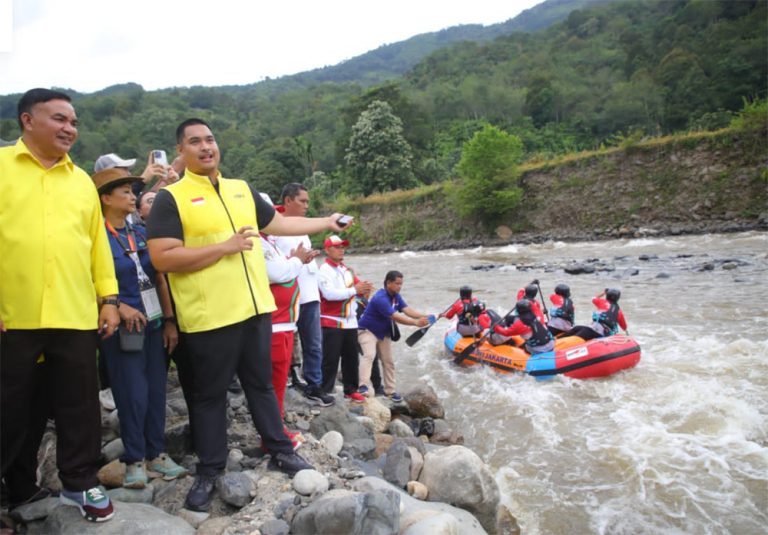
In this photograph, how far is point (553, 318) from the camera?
9.29 metres

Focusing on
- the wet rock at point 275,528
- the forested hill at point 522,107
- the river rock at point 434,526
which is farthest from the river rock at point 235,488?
the forested hill at point 522,107

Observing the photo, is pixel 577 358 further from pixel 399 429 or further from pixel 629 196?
pixel 629 196

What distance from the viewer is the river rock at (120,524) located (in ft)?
8.16

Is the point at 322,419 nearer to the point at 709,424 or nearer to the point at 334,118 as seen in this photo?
the point at 709,424

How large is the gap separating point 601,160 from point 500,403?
26.8 m

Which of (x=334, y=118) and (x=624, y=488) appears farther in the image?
(x=334, y=118)

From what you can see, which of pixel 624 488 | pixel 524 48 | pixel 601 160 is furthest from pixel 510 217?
pixel 524 48

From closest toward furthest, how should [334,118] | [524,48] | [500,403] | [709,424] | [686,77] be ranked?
[709,424] → [500,403] → [686,77] → [334,118] → [524,48]

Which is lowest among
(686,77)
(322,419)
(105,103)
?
(322,419)

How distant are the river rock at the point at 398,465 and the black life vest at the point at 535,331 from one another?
15.5ft

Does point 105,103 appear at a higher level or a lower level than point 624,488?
higher

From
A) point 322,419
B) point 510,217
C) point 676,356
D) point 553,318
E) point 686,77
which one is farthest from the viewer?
point 686,77

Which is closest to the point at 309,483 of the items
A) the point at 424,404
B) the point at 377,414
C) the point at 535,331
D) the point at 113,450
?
the point at 113,450

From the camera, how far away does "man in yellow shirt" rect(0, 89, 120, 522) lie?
2373 mm
